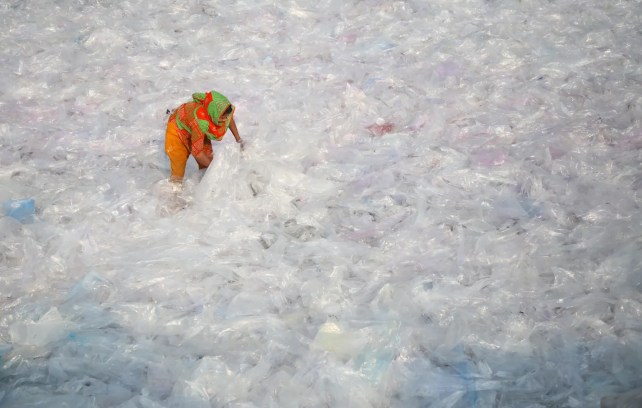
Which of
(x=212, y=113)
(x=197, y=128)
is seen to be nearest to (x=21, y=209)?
(x=197, y=128)

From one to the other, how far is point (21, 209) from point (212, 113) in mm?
1282

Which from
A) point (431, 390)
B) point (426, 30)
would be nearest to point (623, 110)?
point (426, 30)

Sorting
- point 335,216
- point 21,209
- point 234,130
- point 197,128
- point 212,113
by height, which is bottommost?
point 21,209

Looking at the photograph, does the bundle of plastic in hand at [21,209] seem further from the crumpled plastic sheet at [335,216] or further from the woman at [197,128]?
the woman at [197,128]

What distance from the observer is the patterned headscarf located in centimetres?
321

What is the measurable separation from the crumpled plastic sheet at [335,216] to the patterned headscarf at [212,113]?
20cm

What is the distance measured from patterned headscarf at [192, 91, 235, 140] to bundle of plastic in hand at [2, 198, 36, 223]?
1131 mm

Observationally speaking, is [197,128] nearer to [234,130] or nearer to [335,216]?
[234,130]

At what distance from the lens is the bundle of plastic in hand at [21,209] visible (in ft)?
10.7

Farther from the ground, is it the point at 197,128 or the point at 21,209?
the point at 197,128

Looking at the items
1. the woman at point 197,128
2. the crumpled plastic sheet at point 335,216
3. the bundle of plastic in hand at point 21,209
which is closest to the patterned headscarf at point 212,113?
the woman at point 197,128

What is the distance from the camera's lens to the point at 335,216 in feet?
10.8

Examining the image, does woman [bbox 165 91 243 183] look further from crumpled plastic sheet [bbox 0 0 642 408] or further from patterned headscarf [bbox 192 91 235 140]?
crumpled plastic sheet [bbox 0 0 642 408]

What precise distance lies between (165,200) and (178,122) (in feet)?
1.61
